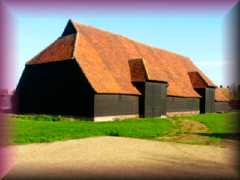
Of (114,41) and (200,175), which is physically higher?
(114,41)

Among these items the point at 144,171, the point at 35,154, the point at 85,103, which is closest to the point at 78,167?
the point at 144,171

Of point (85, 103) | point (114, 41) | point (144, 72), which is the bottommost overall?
point (85, 103)

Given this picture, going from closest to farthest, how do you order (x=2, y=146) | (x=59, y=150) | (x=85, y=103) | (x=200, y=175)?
(x=2, y=146)
(x=200, y=175)
(x=59, y=150)
(x=85, y=103)

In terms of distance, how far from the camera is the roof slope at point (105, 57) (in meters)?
27.9

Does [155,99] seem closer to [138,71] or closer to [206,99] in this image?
[138,71]

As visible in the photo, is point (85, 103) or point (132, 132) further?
point (85, 103)

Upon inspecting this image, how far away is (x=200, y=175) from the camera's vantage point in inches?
296

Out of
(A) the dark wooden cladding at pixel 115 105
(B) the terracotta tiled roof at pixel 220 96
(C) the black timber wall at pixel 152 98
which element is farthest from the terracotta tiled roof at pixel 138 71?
(B) the terracotta tiled roof at pixel 220 96

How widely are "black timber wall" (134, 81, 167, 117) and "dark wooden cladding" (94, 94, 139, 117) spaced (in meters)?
0.84

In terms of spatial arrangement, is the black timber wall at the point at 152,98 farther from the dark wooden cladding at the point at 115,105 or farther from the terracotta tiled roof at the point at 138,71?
the dark wooden cladding at the point at 115,105

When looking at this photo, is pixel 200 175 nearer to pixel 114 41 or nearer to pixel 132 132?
pixel 132 132

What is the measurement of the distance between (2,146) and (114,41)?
112ft

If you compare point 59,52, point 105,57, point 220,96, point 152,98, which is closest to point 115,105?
point 152,98

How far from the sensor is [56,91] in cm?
2822
